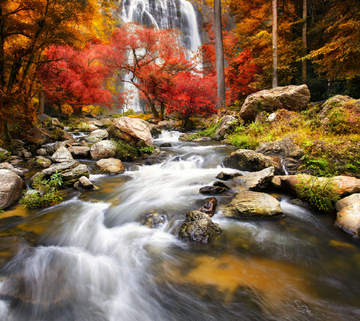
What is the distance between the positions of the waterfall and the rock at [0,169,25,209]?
2350 cm

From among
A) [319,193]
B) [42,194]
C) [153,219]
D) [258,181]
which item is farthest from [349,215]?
[42,194]

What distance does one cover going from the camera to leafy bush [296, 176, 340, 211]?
3.50m

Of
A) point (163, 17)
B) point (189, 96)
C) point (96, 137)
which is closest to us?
point (96, 137)

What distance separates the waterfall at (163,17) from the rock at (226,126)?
62.5 feet

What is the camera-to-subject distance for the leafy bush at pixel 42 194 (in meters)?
3.95

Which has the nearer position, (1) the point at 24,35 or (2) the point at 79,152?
(1) the point at 24,35

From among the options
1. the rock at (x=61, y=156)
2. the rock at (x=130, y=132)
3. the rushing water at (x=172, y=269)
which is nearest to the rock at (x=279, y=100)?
the rock at (x=130, y=132)

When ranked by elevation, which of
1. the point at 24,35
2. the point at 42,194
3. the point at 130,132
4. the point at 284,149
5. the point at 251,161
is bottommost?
the point at 251,161

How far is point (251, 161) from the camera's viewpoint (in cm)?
540

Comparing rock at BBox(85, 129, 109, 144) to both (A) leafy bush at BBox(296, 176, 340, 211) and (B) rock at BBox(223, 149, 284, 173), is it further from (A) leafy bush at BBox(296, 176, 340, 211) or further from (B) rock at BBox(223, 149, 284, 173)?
(A) leafy bush at BBox(296, 176, 340, 211)

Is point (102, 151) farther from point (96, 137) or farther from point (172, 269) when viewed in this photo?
point (172, 269)

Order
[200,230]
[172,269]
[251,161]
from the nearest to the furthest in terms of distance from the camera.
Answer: [172,269] → [200,230] → [251,161]

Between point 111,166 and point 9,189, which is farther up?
point 9,189

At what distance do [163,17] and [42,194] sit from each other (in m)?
31.2
